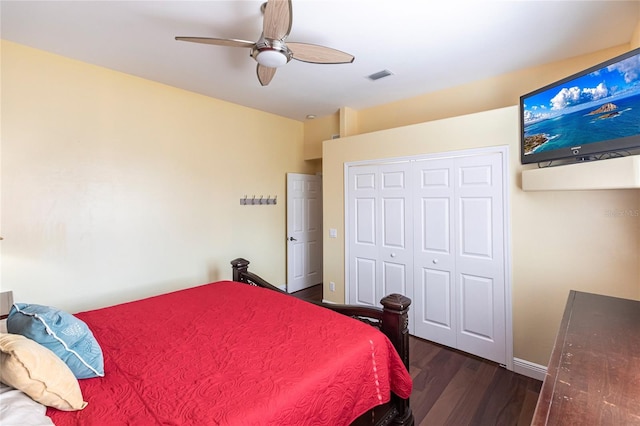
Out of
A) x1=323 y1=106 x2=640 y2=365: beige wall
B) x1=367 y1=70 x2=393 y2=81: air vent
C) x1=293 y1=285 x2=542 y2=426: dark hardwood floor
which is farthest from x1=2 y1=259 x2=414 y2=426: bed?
x1=367 y1=70 x2=393 y2=81: air vent

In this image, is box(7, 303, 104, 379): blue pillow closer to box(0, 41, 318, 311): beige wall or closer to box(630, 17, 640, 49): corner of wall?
box(0, 41, 318, 311): beige wall

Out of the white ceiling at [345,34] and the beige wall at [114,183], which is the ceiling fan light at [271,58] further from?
the beige wall at [114,183]

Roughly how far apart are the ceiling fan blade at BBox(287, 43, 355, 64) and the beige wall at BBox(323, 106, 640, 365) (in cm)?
134

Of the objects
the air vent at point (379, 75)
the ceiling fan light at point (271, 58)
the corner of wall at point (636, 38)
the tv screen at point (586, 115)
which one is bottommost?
the tv screen at point (586, 115)

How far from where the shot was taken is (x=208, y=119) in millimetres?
3604

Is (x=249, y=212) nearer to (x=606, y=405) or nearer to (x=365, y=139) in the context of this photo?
(x=365, y=139)

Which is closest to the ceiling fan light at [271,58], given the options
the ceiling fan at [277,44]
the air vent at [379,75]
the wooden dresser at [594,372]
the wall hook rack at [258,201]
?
the ceiling fan at [277,44]

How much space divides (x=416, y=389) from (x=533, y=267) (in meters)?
1.41

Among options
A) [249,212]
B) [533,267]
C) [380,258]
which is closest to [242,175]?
[249,212]

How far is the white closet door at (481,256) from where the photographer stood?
2584 mm

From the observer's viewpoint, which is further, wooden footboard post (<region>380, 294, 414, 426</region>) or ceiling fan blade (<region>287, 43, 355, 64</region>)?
ceiling fan blade (<region>287, 43, 355, 64</region>)

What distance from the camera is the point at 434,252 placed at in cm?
297

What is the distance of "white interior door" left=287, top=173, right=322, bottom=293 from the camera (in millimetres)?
4570

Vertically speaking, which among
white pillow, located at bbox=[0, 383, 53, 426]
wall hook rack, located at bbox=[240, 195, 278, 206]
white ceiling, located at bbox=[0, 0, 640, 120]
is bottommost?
white pillow, located at bbox=[0, 383, 53, 426]
